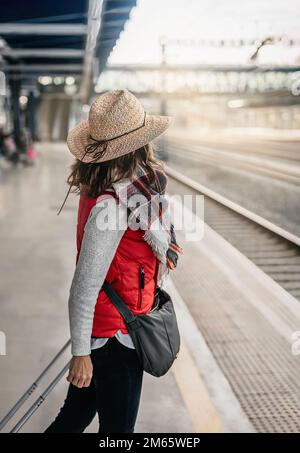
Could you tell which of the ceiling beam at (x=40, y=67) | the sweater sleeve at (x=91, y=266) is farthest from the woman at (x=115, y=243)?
the ceiling beam at (x=40, y=67)

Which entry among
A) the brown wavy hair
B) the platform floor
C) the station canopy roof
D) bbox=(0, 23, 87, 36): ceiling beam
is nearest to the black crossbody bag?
the brown wavy hair

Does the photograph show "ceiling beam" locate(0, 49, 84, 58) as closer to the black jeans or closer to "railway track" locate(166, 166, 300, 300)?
"railway track" locate(166, 166, 300, 300)

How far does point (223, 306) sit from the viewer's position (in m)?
4.26

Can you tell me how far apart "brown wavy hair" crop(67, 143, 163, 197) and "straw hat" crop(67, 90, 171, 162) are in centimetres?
4

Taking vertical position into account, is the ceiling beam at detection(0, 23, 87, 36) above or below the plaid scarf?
above

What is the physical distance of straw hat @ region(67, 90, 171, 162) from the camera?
1571 mm

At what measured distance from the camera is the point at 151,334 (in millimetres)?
1613

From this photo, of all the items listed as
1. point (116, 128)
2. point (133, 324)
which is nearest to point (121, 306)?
point (133, 324)

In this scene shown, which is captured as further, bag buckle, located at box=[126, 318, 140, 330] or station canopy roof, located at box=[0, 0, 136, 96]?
station canopy roof, located at box=[0, 0, 136, 96]

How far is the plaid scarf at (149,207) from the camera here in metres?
1.53

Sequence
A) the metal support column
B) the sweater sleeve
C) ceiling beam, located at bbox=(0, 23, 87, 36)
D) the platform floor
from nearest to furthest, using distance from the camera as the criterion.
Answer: the sweater sleeve
the platform floor
ceiling beam, located at bbox=(0, 23, 87, 36)
the metal support column

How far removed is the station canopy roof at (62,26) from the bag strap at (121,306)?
4660mm

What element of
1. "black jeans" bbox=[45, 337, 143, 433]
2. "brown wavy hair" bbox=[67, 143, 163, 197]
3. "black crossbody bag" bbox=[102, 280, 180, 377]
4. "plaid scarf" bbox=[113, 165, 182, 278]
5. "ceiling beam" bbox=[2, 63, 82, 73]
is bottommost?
"black jeans" bbox=[45, 337, 143, 433]

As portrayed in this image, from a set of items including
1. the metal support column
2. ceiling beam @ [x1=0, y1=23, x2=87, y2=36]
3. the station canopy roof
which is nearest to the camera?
the station canopy roof
